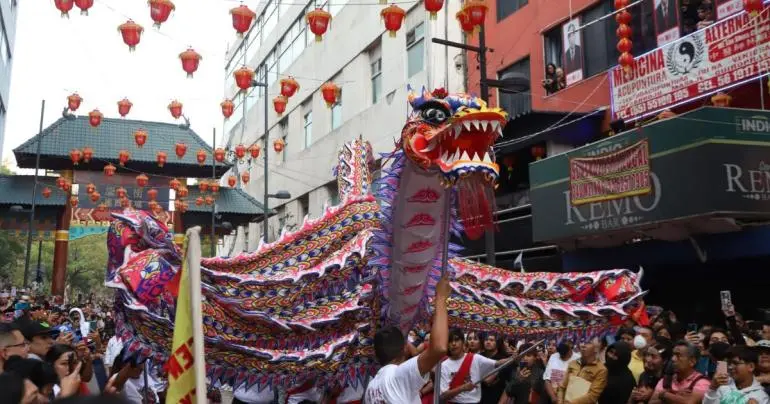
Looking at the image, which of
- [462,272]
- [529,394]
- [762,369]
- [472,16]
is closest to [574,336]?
[462,272]

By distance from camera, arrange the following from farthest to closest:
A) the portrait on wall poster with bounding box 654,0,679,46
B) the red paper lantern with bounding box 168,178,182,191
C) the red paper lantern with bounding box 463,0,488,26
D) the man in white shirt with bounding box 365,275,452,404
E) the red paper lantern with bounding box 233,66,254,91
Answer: the red paper lantern with bounding box 168,178,182,191, the red paper lantern with bounding box 233,66,254,91, the portrait on wall poster with bounding box 654,0,679,46, the red paper lantern with bounding box 463,0,488,26, the man in white shirt with bounding box 365,275,452,404

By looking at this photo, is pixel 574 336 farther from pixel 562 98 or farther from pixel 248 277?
pixel 562 98

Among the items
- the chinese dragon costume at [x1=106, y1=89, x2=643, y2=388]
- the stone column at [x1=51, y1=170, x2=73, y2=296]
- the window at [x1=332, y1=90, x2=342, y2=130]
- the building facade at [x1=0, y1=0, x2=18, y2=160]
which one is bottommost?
the chinese dragon costume at [x1=106, y1=89, x2=643, y2=388]

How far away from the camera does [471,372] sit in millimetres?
5852

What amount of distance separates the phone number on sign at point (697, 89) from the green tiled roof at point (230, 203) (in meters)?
15.6

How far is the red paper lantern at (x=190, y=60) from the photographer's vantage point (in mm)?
Result: 10867

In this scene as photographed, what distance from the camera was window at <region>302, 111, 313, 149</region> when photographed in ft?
84.7

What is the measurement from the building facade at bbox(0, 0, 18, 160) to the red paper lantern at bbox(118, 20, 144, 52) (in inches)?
714

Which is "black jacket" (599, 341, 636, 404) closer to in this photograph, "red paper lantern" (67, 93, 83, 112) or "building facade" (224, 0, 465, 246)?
"building facade" (224, 0, 465, 246)

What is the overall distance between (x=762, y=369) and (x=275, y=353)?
3.24 metres

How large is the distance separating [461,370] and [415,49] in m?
13.8

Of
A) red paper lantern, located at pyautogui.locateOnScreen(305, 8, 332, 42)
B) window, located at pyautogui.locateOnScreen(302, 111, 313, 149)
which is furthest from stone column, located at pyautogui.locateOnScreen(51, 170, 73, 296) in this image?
red paper lantern, located at pyautogui.locateOnScreen(305, 8, 332, 42)

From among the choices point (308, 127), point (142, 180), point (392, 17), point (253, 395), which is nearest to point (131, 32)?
point (392, 17)

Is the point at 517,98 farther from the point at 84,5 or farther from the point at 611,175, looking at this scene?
the point at 84,5
